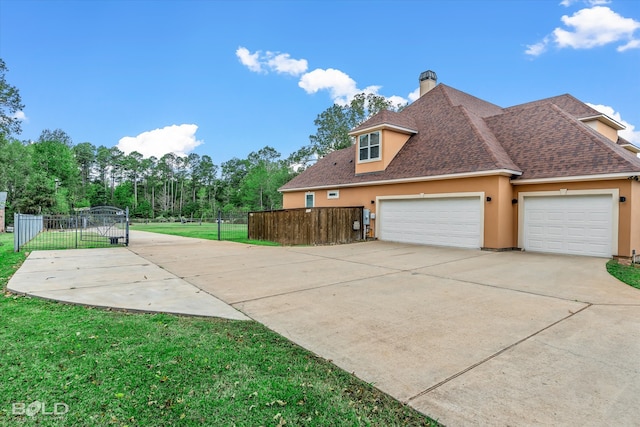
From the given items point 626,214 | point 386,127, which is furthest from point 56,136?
point 626,214

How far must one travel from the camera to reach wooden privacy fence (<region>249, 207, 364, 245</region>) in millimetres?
13250

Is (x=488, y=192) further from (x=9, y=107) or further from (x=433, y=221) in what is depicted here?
(x=9, y=107)

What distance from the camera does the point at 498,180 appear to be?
424 inches

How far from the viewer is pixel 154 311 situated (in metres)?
4.36

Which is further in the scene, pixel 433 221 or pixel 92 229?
pixel 92 229

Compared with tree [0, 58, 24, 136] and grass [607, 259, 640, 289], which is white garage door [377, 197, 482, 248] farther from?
tree [0, 58, 24, 136]

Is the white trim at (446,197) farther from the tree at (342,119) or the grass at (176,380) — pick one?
the tree at (342,119)

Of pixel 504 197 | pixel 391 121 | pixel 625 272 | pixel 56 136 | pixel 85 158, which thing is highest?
pixel 56 136

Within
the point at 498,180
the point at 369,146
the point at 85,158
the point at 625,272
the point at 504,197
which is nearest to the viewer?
the point at 625,272

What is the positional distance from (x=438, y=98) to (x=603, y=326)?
49.1 feet

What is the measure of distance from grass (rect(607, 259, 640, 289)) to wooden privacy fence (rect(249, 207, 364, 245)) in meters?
8.73

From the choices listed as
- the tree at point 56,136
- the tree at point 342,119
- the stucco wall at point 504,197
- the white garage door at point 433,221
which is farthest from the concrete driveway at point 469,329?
the tree at point 56,136

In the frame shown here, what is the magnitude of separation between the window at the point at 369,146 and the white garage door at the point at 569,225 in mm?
6604

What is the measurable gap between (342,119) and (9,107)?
28545 mm
